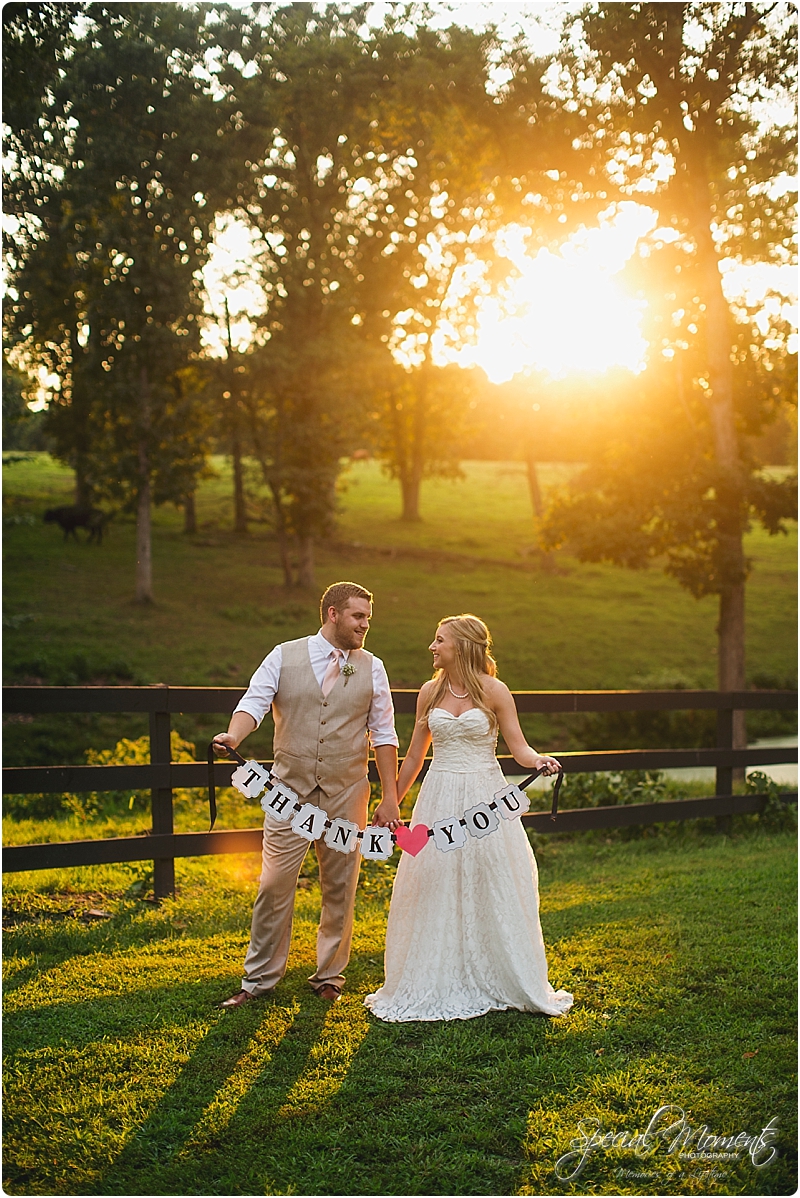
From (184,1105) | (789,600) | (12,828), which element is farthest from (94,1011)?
(789,600)

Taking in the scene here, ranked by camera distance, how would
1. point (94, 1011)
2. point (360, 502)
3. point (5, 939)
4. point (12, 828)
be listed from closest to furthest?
point (94, 1011) < point (5, 939) < point (12, 828) < point (360, 502)

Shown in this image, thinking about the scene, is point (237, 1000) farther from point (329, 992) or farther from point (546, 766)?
point (546, 766)

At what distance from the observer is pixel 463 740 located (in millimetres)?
5102

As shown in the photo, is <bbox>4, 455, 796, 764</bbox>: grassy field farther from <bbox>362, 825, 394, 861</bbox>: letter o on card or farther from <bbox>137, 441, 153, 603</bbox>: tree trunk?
<bbox>362, 825, 394, 861</bbox>: letter o on card

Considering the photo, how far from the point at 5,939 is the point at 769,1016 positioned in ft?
13.4

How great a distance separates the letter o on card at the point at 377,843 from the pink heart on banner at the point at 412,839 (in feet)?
0.17

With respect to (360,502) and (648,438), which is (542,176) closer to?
(648,438)

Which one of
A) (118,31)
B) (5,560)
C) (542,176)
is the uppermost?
(118,31)

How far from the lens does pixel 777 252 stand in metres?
14.2

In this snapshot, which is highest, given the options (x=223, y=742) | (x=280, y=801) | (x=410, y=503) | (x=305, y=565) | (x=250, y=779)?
(x=410, y=503)

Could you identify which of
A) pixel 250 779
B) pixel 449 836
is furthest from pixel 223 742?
pixel 449 836

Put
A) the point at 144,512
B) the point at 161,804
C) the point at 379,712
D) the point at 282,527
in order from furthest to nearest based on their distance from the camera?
the point at 282,527 → the point at 144,512 → the point at 161,804 → the point at 379,712

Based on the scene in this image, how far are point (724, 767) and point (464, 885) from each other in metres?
4.71

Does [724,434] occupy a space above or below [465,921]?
above
